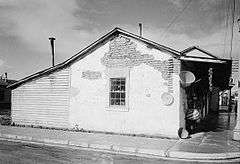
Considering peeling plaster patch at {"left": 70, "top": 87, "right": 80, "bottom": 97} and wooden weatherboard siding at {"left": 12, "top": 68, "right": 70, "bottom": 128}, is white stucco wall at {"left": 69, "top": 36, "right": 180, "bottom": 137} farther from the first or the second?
wooden weatherboard siding at {"left": 12, "top": 68, "right": 70, "bottom": 128}

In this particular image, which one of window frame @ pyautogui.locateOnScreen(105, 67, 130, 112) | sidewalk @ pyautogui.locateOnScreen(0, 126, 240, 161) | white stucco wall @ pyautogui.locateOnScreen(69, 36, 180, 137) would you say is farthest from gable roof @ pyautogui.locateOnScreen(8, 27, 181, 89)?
sidewalk @ pyautogui.locateOnScreen(0, 126, 240, 161)

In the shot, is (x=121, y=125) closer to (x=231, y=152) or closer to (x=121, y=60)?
(x=121, y=60)

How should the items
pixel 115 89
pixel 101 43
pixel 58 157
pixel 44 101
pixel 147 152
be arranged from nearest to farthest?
1. pixel 58 157
2. pixel 147 152
3. pixel 115 89
4. pixel 101 43
5. pixel 44 101

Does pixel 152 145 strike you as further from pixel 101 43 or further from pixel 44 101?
pixel 44 101

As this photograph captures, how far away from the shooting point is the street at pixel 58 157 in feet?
24.0

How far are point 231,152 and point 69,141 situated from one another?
6.05 m

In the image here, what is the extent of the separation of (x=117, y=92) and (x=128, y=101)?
0.78 m

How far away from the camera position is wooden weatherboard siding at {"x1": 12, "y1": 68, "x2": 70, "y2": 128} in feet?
44.9

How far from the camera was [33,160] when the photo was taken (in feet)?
23.9

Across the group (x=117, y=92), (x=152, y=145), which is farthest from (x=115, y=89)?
(x=152, y=145)

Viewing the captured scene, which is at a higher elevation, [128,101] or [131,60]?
[131,60]

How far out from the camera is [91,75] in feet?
42.4

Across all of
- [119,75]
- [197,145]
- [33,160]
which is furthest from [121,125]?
[33,160]

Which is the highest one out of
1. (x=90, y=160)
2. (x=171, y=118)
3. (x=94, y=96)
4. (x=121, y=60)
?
(x=121, y=60)
